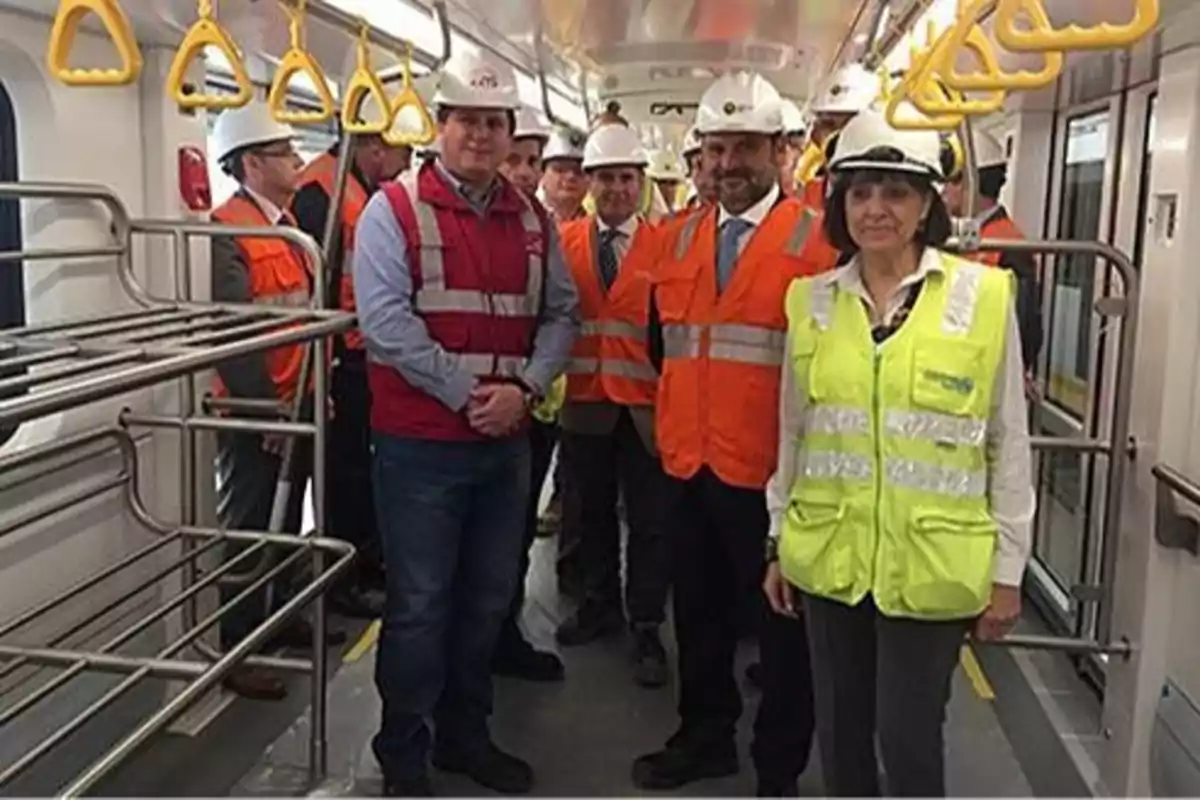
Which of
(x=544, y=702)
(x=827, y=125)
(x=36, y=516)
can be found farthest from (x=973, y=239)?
(x=36, y=516)

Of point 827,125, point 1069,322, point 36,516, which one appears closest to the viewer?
point 36,516

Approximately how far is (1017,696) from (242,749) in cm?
233

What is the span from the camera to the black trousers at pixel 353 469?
4613 mm

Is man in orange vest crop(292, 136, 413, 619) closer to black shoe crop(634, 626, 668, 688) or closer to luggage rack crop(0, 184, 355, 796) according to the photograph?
luggage rack crop(0, 184, 355, 796)

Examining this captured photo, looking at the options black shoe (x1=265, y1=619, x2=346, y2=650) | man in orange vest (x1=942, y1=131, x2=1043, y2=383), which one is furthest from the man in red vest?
man in orange vest (x1=942, y1=131, x2=1043, y2=383)

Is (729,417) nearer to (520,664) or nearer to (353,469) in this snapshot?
(520,664)

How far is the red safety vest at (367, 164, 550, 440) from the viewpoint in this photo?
300 centimetres

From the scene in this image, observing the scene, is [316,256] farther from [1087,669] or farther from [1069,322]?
[1069,322]

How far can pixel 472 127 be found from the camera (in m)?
3.06

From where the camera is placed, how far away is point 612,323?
3918mm

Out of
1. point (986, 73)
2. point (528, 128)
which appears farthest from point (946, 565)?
point (528, 128)

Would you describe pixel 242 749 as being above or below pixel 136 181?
below

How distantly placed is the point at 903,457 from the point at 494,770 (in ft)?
5.05

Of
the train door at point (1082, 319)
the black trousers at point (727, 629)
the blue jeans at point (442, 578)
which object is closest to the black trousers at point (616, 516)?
the black trousers at point (727, 629)
